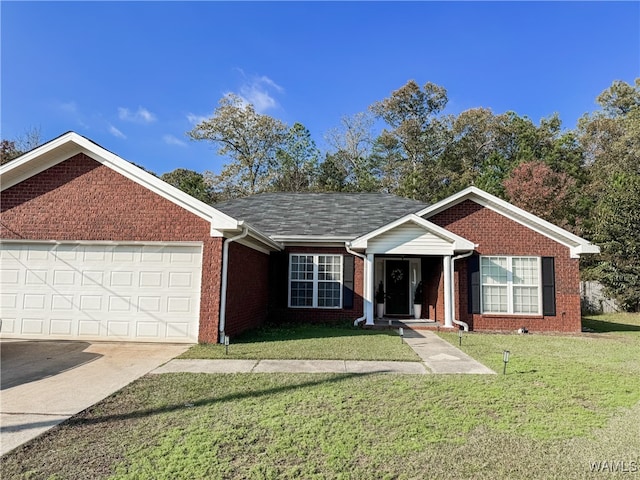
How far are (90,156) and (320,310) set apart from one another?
7801 mm

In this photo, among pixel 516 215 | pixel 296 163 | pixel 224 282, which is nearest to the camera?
pixel 224 282

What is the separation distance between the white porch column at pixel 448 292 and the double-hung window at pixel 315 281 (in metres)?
3.34

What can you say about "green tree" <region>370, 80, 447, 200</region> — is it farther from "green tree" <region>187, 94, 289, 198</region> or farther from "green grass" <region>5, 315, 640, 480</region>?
"green grass" <region>5, 315, 640, 480</region>

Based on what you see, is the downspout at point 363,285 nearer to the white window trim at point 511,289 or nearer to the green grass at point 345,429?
the white window trim at point 511,289

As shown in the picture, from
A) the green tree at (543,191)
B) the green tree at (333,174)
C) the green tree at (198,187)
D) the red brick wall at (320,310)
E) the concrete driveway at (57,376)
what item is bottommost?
the concrete driveway at (57,376)

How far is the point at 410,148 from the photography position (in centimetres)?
3266

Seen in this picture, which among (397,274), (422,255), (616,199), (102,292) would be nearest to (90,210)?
(102,292)

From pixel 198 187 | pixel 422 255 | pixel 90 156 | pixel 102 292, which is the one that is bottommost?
pixel 102 292

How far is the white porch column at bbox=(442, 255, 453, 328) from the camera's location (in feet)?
37.0

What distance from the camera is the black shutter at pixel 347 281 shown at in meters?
12.0

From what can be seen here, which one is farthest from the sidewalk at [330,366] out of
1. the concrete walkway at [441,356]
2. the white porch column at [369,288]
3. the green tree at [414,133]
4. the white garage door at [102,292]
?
the green tree at [414,133]

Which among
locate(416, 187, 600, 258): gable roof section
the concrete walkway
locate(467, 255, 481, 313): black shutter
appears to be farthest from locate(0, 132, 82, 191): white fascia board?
locate(467, 255, 481, 313): black shutter

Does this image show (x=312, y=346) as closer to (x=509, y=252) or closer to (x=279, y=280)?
(x=279, y=280)

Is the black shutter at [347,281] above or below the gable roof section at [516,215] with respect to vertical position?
below
